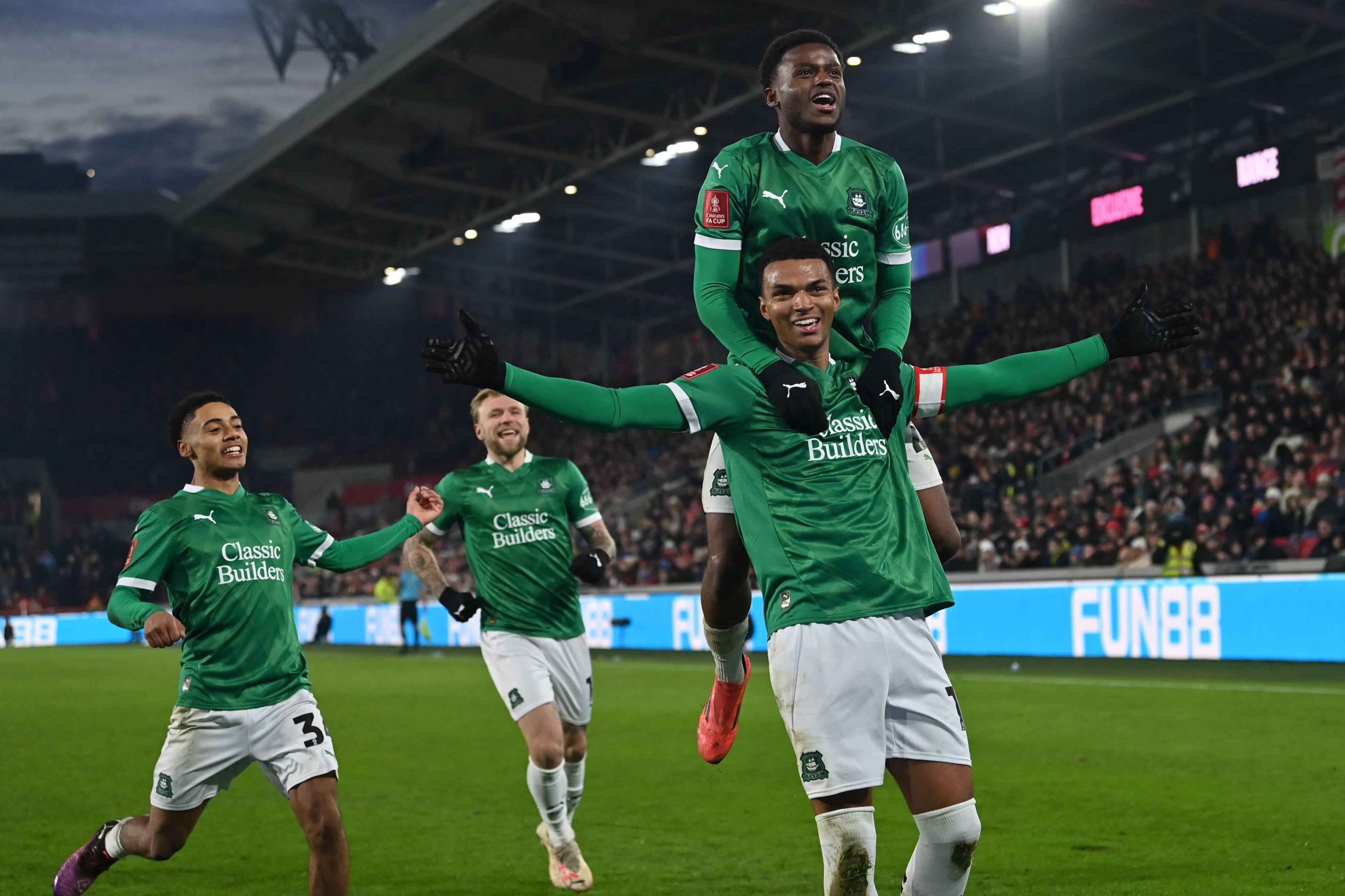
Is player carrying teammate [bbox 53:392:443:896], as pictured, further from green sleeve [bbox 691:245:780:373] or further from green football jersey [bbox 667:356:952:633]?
green football jersey [bbox 667:356:952:633]

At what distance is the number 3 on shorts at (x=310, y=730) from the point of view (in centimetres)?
561

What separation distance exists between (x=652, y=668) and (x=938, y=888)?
54.8ft

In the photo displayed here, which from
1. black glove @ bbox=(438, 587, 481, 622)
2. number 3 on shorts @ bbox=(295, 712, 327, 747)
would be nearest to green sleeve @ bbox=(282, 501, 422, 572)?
number 3 on shorts @ bbox=(295, 712, 327, 747)

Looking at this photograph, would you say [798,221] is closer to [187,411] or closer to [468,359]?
[468,359]

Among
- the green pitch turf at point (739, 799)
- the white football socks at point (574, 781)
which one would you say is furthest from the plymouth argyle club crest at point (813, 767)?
the white football socks at point (574, 781)

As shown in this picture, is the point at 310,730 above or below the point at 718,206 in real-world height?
below

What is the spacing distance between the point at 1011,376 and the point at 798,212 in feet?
3.22

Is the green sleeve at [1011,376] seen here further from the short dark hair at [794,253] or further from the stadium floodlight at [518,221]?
the stadium floodlight at [518,221]

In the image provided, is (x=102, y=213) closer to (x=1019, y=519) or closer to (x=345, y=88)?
(x=345, y=88)

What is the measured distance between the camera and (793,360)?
445 centimetres

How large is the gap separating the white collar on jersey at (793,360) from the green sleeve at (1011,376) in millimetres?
272

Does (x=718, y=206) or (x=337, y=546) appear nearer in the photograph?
(x=718, y=206)

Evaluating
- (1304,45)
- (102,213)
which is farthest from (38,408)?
(1304,45)

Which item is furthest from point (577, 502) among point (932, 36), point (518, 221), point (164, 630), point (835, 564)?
point (518, 221)
